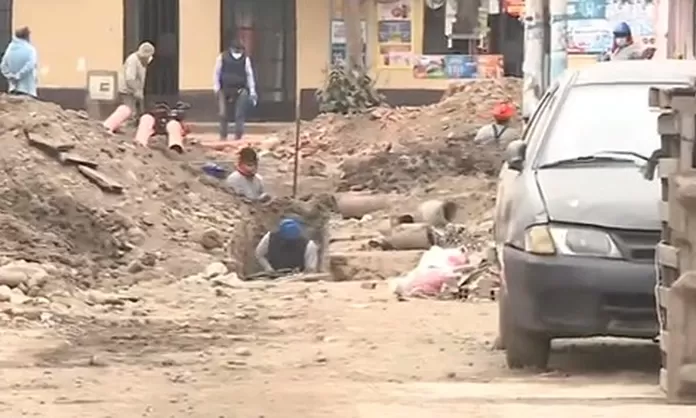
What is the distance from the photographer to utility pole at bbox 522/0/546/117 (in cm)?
1727

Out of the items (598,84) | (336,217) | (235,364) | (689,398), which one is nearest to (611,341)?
(598,84)

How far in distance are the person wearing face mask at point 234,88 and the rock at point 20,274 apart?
16.5 meters

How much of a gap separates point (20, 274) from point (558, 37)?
19.5 ft

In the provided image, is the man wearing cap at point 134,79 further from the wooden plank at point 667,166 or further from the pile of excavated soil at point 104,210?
the wooden plank at point 667,166

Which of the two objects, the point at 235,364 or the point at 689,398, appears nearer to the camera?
the point at 689,398

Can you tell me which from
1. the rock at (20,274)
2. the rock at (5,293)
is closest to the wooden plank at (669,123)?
the rock at (5,293)

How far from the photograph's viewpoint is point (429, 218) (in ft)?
59.5

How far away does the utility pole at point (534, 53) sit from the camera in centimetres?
1727

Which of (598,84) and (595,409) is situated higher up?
(598,84)

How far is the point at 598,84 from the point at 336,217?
11.4 m

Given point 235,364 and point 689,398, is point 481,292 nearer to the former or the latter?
point 235,364

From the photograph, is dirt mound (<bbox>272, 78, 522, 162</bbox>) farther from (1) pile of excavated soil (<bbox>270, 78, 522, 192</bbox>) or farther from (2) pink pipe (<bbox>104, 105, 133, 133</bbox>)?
(2) pink pipe (<bbox>104, 105, 133, 133</bbox>)

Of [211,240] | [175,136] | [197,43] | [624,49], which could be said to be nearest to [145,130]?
[175,136]

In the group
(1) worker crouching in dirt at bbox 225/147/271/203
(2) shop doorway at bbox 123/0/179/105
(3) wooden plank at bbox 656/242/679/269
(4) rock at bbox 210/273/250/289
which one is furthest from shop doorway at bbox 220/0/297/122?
(3) wooden plank at bbox 656/242/679/269
